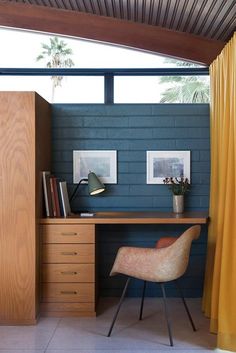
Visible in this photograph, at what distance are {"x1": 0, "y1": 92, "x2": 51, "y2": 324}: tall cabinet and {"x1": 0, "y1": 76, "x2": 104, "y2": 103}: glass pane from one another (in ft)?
2.72

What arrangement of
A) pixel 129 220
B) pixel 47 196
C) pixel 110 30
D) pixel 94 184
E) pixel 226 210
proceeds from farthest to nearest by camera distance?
pixel 110 30, pixel 94 184, pixel 47 196, pixel 129 220, pixel 226 210

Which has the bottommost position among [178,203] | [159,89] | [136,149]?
[178,203]

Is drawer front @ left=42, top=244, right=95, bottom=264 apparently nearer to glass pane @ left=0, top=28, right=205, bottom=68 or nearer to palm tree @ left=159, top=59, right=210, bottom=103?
palm tree @ left=159, top=59, right=210, bottom=103

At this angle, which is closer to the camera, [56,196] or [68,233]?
[68,233]

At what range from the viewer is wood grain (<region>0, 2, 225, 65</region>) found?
3.79 metres

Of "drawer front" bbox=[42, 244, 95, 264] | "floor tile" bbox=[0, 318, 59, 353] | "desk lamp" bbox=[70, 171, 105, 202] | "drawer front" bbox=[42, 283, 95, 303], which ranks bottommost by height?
"floor tile" bbox=[0, 318, 59, 353]

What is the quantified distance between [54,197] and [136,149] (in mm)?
975

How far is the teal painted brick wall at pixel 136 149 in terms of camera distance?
12.9ft

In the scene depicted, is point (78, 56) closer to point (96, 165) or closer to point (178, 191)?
point (96, 165)

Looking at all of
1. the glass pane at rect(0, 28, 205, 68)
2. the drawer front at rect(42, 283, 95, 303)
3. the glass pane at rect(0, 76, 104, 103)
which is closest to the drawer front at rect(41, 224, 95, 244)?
the drawer front at rect(42, 283, 95, 303)

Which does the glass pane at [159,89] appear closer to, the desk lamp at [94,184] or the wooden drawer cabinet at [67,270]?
Result: the desk lamp at [94,184]

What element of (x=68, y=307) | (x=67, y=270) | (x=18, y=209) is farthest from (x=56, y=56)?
(x=68, y=307)

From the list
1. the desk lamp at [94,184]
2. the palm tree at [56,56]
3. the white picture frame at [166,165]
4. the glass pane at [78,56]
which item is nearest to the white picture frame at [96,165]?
the desk lamp at [94,184]

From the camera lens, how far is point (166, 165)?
391 cm
